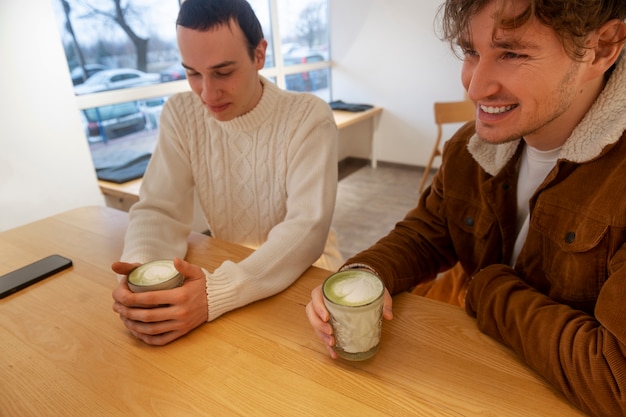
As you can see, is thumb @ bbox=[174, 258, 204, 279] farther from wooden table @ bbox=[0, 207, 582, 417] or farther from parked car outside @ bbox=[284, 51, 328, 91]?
parked car outside @ bbox=[284, 51, 328, 91]

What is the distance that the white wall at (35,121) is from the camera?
6.07ft

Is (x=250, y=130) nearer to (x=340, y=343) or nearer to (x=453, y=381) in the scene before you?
(x=340, y=343)

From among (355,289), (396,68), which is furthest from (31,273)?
(396,68)

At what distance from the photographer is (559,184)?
0.75 metres

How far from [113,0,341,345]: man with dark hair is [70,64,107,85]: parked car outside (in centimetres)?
141

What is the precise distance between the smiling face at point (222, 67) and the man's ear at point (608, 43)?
0.80m

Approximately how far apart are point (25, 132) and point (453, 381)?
2166mm

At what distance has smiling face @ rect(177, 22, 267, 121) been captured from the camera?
3.39 ft

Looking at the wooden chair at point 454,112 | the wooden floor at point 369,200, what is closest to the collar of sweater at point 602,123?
the wooden floor at point 369,200

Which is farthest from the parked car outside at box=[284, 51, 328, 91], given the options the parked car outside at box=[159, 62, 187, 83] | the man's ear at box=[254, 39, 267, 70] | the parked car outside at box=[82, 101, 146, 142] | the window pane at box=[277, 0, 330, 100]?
the man's ear at box=[254, 39, 267, 70]

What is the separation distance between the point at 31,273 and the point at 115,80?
6.21 ft

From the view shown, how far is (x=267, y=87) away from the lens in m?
1.26

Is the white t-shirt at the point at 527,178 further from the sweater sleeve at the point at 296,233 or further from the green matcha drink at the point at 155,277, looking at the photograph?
the green matcha drink at the point at 155,277

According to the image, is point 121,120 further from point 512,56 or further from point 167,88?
point 512,56
